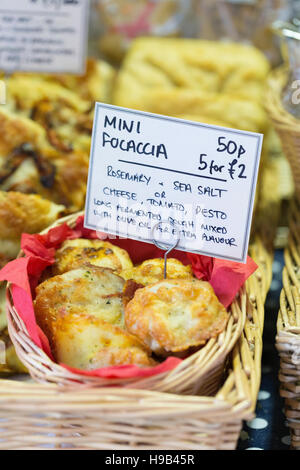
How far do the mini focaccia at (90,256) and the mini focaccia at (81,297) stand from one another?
0.08 metres

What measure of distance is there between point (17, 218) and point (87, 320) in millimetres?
518

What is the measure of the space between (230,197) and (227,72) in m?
1.16

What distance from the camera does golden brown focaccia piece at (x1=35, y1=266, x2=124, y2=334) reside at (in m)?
1.07

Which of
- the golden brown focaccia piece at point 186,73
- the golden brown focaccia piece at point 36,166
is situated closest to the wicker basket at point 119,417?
the golden brown focaccia piece at point 36,166

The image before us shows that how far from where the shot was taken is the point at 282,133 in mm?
1497

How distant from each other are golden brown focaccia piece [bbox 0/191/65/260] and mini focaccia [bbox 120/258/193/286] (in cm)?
36

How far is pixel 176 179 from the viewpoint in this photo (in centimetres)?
114

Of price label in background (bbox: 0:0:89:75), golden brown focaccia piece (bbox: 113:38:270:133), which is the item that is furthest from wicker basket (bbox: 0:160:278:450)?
golden brown focaccia piece (bbox: 113:38:270:133)

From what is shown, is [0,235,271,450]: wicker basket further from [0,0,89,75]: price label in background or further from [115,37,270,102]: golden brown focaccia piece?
[115,37,270,102]: golden brown focaccia piece

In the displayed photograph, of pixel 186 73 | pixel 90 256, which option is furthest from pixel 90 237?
pixel 186 73

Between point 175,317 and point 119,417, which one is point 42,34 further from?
point 119,417

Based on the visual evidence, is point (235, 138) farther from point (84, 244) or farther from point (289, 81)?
point (289, 81)

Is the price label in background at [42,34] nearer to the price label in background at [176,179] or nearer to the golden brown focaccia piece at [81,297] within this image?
the price label in background at [176,179]

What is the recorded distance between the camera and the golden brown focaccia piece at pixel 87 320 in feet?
3.22
